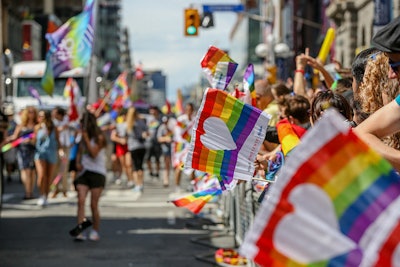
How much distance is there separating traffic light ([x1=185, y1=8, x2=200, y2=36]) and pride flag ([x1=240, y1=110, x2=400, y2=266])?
78.6ft

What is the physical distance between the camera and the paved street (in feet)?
31.8

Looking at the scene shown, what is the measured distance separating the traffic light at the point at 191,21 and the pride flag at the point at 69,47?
509 inches

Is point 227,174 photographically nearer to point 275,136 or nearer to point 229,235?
point 275,136

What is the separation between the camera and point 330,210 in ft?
8.46

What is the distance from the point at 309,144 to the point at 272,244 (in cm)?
29

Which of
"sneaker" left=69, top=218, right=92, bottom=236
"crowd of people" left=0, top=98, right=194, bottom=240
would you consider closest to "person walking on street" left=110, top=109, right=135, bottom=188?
"crowd of people" left=0, top=98, right=194, bottom=240

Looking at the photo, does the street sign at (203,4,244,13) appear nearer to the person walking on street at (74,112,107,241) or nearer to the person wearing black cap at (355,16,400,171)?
the person walking on street at (74,112,107,241)

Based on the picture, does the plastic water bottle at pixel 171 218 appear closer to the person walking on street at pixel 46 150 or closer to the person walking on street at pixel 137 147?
the person walking on street at pixel 46 150

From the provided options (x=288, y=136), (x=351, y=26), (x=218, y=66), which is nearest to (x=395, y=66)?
(x=288, y=136)

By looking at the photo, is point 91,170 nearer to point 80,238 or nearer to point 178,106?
point 80,238

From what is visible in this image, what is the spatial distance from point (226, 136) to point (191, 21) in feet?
70.6

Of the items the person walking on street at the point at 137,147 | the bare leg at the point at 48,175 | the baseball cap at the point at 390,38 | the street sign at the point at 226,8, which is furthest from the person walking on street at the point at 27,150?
the baseball cap at the point at 390,38

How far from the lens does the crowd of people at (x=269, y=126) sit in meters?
3.72

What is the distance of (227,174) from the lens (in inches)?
214
